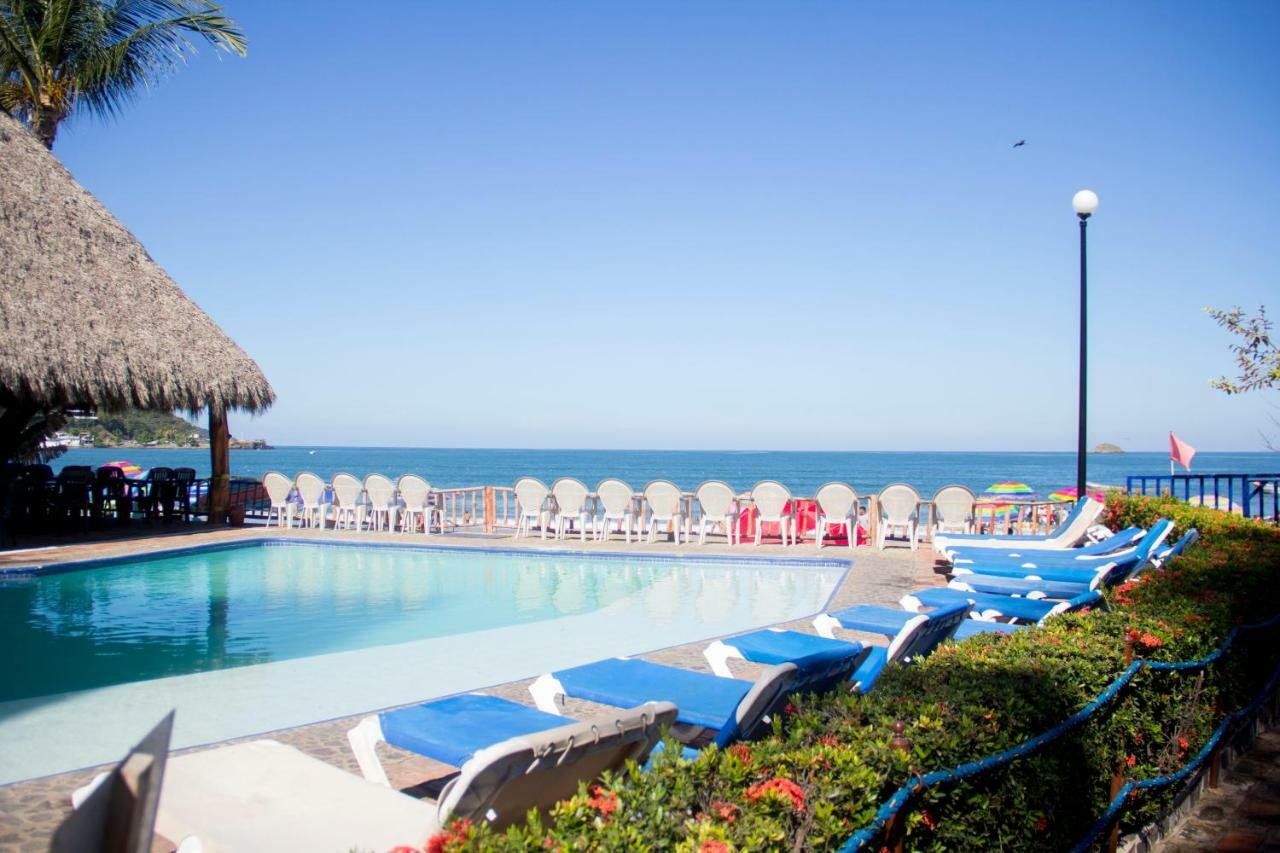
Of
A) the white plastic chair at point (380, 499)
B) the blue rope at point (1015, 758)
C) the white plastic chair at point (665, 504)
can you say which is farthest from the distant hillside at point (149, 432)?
the blue rope at point (1015, 758)

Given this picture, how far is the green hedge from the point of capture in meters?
1.75

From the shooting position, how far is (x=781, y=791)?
1800 mm

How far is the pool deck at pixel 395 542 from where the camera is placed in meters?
3.51

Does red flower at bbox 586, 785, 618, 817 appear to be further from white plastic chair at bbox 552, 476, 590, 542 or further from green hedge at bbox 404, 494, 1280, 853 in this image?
white plastic chair at bbox 552, 476, 590, 542

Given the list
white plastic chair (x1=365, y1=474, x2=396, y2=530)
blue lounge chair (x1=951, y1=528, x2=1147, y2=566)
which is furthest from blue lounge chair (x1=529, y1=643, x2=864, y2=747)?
white plastic chair (x1=365, y1=474, x2=396, y2=530)

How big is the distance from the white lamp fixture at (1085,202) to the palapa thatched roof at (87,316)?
1184 centimetres

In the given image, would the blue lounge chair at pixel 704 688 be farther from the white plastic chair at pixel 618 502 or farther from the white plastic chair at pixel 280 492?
the white plastic chair at pixel 280 492

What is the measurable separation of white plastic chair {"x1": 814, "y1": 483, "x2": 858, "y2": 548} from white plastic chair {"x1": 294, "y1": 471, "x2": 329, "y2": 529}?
317 inches

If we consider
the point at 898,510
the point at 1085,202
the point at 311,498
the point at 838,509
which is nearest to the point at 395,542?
the point at 311,498

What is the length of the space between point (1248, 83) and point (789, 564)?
9263mm

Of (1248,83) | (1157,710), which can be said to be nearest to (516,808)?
(1157,710)

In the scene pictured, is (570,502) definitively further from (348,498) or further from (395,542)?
(348,498)

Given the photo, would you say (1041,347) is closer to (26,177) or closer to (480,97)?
(480,97)

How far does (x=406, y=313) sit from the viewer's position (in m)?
35.7
